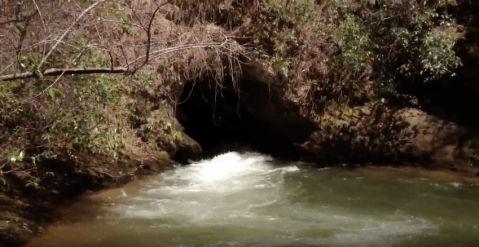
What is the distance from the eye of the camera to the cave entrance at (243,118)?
29.1 feet

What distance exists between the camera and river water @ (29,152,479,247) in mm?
5102

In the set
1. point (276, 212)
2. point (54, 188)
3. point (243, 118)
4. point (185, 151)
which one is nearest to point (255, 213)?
point (276, 212)

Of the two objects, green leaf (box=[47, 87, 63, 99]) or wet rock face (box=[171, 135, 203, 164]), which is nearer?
green leaf (box=[47, 87, 63, 99])

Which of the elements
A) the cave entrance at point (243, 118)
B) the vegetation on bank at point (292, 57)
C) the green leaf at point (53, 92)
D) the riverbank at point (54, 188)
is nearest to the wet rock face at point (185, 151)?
the vegetation on bank at point (292, 57)

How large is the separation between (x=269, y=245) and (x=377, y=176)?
10.3 feet

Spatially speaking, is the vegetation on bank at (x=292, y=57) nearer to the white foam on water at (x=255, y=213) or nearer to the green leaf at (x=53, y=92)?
the white foam on water at (x=255, y=213)

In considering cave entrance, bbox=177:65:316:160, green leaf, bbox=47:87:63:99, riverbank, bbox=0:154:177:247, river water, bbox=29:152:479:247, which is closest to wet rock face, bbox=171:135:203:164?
riverbank, bbox=0:154:177:247

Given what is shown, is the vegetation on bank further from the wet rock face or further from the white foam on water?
the white foam on water

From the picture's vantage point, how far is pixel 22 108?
580 cm

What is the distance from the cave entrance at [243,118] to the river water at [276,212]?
1.27m

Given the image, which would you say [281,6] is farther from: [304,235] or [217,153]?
[304,235]

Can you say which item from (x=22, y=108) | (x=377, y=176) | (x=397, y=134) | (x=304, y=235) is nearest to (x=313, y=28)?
(x=397, y=134)

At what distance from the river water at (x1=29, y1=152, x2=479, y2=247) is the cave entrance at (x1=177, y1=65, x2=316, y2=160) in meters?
1.27

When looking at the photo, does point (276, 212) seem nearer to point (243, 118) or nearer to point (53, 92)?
point (53, 92)
